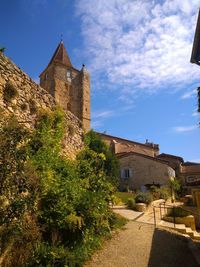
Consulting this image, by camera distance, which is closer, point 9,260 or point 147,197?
point 9,260

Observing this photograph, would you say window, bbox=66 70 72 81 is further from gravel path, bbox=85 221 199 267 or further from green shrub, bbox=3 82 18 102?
green shrub, bbox=3 82 18 102

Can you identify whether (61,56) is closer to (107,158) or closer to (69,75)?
(69,75)

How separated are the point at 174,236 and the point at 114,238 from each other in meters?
2.63

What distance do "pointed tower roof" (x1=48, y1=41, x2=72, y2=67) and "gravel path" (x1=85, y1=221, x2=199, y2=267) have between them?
39342 mm

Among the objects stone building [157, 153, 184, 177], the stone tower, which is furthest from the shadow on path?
the stone tower

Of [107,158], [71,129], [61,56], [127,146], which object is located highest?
[61,56]

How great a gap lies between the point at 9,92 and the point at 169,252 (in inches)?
265

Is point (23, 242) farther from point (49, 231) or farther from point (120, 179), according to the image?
point (120, 179)

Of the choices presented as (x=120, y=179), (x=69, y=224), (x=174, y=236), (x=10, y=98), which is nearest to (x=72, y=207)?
(x=69, y=224)

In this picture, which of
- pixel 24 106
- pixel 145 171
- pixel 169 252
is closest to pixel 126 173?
pixel 145 171

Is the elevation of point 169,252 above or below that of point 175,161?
below

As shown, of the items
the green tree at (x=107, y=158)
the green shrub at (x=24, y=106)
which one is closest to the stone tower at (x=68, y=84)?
the green tree at (x=107, y=158)

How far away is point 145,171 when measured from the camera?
28.2m

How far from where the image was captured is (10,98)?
688 centimetres
